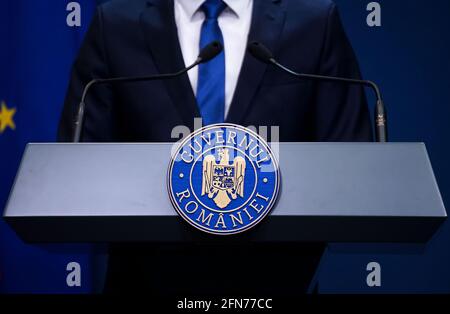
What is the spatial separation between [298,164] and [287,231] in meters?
0.12

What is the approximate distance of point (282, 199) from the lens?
4.14 feet

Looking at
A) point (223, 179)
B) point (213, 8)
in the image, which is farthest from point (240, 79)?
point (223, 179)

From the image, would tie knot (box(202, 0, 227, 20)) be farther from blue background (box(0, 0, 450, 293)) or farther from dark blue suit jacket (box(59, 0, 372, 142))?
blue background (box(0, 0, 450, 293))

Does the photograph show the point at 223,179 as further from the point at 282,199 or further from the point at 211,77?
the point at 211,77

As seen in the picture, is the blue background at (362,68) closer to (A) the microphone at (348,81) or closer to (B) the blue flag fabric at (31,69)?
(B) the blue flag fabric at (31,69)

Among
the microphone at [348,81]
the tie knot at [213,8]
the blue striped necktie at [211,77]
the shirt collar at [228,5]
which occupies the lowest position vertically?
the microphone at [348,81]

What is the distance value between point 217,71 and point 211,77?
0.07 ft

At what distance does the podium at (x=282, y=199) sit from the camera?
1255 millimetres

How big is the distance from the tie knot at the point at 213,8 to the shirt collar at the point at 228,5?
2 centimetres

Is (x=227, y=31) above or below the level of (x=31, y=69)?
below

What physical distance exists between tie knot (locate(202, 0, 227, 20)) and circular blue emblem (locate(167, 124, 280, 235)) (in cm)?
56

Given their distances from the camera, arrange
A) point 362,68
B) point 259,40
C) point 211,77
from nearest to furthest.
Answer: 1. point 211,77
2. point 259,40
3. point 362,68

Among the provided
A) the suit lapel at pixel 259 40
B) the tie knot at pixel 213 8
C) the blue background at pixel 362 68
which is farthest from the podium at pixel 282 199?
the blue background at pixel 362 68

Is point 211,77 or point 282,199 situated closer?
point 282,199
